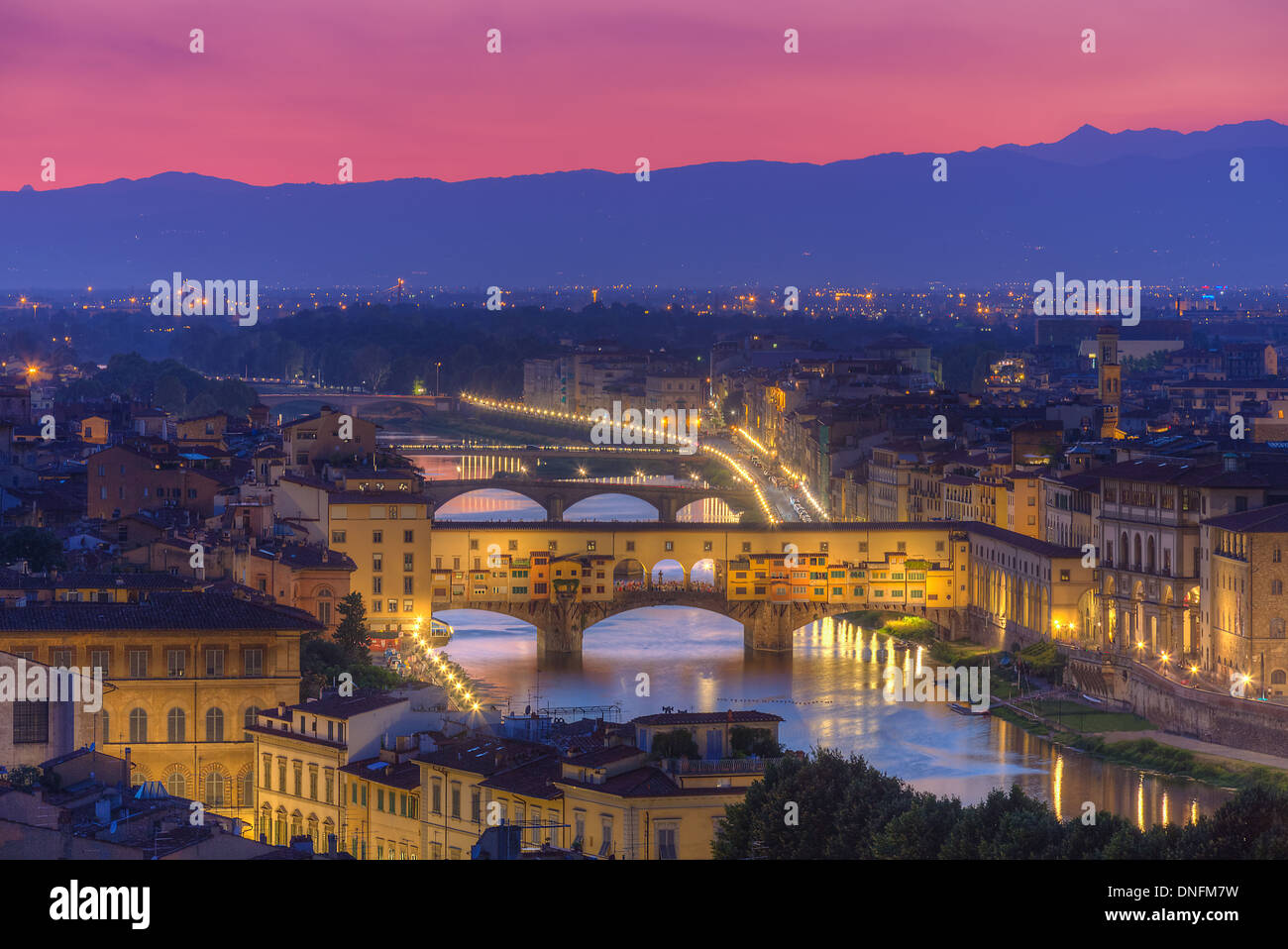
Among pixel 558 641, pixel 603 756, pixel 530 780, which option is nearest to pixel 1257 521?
pixel 558 641

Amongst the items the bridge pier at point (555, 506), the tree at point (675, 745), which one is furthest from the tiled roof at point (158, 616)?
the bridge pier at point (555, 506)

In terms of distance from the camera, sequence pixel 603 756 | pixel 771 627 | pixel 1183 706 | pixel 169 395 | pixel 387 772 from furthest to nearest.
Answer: pixel 169 395 < pixel 771 627 < pixel 1183 706 < pixel 387 772 < pixel 603 756

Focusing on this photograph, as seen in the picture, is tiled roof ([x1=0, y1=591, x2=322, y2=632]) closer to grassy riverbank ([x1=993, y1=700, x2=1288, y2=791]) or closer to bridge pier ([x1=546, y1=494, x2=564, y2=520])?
grassy riverbank ([x1=993, y1=700, x2=1288, y2=791])

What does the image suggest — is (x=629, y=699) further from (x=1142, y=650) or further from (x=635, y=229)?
(x=635, y=229)

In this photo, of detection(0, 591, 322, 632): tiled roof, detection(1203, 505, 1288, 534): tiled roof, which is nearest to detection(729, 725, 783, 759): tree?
detection(0, 591, 322, 632): tiled roof

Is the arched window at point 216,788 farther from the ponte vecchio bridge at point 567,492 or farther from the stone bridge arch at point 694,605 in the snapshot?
the ponte vecchio bridge at point 567,492

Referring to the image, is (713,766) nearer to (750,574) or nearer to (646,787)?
(646,787)
